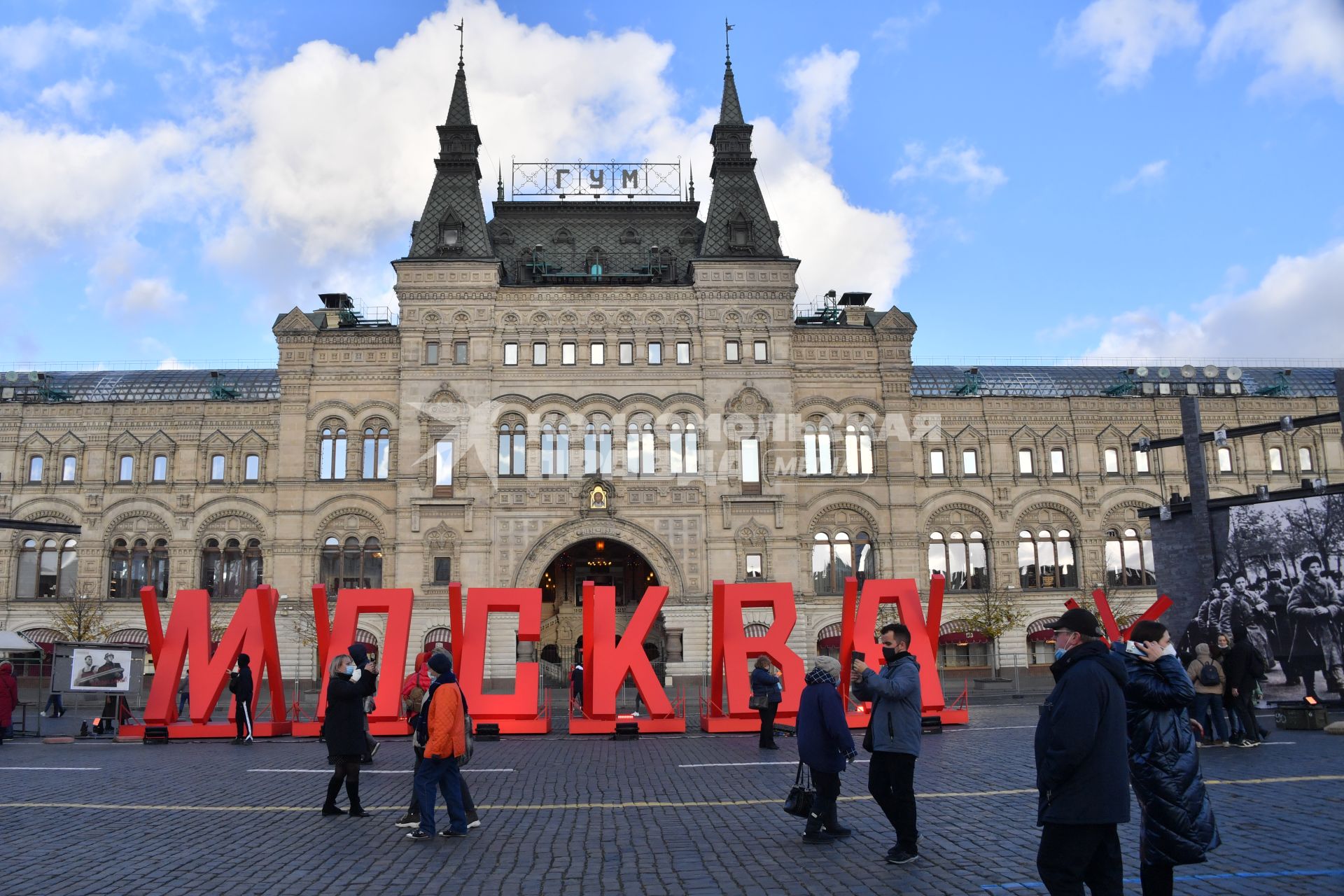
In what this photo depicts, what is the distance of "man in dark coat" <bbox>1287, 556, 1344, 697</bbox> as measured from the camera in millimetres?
22250

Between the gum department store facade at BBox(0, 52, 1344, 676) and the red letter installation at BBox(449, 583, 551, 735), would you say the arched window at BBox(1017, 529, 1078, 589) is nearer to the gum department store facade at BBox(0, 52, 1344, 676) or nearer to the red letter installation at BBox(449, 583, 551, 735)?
the gum department store facade at BBox(0, 52, 1344, 676)

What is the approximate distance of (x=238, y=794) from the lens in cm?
1403

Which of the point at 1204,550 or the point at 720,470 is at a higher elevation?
the point at 720,470

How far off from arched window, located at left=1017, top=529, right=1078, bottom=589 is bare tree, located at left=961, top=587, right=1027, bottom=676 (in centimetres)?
120

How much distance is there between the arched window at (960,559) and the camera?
4384 centimetres

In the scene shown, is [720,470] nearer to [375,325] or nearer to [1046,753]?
[375,325]

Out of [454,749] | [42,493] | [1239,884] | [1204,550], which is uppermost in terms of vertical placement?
[42,493]

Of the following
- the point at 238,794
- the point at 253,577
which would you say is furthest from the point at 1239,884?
the point at 253,577

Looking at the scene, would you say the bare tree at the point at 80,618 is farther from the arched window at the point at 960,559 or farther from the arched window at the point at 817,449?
the arched window at the point at 960,559

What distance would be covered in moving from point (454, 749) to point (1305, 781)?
10.9 metres

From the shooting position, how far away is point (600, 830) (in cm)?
1114

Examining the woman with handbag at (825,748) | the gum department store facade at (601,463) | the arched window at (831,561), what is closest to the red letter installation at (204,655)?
the woman with handbag at (825,748)

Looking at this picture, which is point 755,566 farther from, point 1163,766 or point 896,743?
point 1163,766

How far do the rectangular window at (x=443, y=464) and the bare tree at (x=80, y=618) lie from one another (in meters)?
14.3
